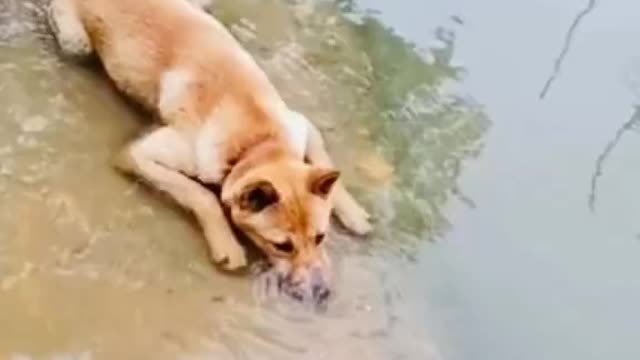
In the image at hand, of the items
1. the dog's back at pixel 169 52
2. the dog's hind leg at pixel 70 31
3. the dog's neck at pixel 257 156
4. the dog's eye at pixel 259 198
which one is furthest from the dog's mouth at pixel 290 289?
the dog's hind leg at pixel 70 31

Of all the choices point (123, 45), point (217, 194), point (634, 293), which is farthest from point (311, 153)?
point (634, 293)

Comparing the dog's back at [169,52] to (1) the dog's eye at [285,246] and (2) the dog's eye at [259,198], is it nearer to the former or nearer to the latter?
(2) the dog's eye at [259,198]

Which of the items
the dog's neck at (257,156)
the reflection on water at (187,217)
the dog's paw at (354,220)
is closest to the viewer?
the reflection on water at (187,217)

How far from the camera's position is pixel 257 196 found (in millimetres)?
4027

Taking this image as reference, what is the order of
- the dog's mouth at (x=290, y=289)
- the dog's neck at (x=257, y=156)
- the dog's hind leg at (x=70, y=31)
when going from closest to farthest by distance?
1. the dog's mouth at (x=290, y=289)
2. the dog's neck at (x=257, y=156)
3. the dog's hind leg at (x=70, y=31)

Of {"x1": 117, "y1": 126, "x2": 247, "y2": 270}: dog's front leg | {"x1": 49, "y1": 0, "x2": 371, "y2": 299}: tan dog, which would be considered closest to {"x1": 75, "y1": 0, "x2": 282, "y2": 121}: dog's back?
{"x1": 49, "y1": 0, "x2": 371, "y2": 299}: tan dog

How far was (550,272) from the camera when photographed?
14.6ft

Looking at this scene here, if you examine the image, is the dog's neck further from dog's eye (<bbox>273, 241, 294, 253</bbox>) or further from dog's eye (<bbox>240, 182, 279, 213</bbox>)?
dog's eye (<bbox>273, 241, 294, 253</bbox>)

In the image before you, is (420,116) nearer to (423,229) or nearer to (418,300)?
(423,229)

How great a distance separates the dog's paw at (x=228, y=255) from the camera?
4051mm

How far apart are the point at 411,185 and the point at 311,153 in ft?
1.34

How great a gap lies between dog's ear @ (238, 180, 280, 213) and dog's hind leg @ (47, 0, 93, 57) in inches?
41.6

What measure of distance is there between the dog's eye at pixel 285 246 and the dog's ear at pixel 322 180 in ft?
0.59

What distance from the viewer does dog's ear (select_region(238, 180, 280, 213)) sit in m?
3.99
